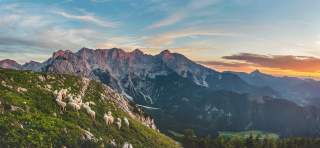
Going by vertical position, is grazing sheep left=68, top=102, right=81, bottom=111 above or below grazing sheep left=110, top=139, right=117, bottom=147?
above

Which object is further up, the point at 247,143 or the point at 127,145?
the point at 127,145

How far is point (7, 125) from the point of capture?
58.4 m

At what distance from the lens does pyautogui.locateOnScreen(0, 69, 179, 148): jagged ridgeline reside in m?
61.2

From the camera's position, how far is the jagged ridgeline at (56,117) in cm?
6119

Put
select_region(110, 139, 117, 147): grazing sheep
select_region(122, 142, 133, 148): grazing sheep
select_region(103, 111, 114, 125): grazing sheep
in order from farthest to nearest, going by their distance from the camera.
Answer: select_region(103, 111, 114, 125): grazing sheep < select_region(122, 142, 133, 148): grazing sheep < select_region(110, 139, 117, 147): grazing sheep

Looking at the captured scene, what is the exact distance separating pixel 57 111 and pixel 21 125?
1890cm

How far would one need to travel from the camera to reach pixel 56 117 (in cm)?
7650

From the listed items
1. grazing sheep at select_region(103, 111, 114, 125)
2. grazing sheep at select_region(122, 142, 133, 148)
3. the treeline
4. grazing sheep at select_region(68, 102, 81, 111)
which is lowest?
the treeline

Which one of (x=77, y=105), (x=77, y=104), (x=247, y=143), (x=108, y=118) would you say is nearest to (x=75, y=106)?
(x=77, y=105)

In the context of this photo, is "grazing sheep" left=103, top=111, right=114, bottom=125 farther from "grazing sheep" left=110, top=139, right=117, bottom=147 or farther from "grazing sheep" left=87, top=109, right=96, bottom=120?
"grazing sheep" left=110, top=139, right=117, bottom=147

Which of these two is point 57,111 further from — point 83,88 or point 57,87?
point 83,88

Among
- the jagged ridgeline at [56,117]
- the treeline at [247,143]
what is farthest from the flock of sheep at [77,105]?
the treeline at [247,143]

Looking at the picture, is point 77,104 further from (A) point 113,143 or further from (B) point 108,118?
(A) point 113,143

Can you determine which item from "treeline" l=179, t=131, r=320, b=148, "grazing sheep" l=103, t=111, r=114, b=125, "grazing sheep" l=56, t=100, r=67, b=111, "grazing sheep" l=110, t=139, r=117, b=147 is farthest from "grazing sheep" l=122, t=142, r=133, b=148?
"treeline" l=179, t=131, r=320, b=148
